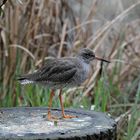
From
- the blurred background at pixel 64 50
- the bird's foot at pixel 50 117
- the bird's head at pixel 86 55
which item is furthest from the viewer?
the blurred background at pixel 64 50

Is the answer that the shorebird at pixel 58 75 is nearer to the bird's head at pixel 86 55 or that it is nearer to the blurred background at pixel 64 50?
the bird's head at pixel 86 55

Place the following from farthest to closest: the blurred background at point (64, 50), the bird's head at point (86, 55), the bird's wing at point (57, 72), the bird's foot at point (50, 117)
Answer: the blurred background at point (64, 50)
the bird's head at point (86, 55)
the bird's wing at point (57, 72)
the bird's foot at point (50, 117)

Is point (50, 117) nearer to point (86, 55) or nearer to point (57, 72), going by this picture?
point (57, 72)

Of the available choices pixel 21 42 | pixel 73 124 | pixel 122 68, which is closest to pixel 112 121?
pixel 73 124

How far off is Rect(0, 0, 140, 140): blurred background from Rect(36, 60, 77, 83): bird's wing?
2.96ft

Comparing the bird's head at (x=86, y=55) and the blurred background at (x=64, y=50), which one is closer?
the bird's head at (x=86, y=55)

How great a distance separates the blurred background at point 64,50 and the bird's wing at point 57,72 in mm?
904

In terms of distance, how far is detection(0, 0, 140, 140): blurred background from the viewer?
5.44 m

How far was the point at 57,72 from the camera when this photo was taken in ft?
13.6

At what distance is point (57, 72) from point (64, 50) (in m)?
2.67

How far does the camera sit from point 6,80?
19.0 feet

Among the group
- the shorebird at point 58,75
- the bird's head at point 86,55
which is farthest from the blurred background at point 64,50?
the shorebird at point 58,75

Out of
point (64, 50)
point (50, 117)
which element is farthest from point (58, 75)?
point (64, 50)

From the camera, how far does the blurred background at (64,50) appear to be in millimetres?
5441
